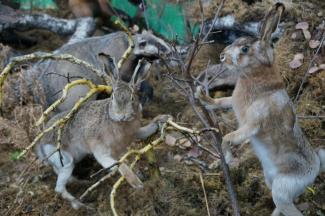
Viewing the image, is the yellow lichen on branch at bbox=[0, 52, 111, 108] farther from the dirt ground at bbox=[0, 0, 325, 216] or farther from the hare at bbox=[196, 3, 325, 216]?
the hare at bbox=[196, 3, 325, 216]

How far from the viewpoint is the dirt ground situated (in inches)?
205

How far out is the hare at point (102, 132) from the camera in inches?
196

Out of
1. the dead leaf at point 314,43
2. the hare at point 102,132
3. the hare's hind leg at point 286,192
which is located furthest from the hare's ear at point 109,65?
the dead leaf at point 314,43

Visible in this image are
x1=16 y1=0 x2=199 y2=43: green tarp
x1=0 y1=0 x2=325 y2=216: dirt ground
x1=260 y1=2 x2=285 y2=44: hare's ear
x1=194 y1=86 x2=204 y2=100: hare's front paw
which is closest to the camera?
x1=260 y1=2 x2=285 y2=44: hare's ear

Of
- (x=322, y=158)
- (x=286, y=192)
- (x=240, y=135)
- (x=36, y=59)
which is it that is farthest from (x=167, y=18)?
(x=286, y=192)

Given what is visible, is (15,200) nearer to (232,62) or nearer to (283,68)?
(232,62)

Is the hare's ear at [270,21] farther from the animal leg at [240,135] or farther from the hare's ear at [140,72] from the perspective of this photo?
the hare's ear at [140,72]

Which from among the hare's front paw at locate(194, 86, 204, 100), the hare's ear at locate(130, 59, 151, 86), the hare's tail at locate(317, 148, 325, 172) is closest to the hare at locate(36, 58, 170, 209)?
Result: the hare's ear at locate(130, 59, 151, 86)

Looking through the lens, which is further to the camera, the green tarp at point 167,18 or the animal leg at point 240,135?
the green tarp at point 167,18

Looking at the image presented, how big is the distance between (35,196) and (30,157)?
1.55 feet

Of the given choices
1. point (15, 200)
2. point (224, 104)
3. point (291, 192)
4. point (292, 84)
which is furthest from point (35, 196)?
point (292, 84)

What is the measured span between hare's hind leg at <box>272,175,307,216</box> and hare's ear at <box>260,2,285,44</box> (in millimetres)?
1020

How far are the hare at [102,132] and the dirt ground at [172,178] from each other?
0.24m

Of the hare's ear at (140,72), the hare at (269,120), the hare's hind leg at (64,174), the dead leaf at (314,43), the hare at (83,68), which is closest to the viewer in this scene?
the hare at (269,120)
